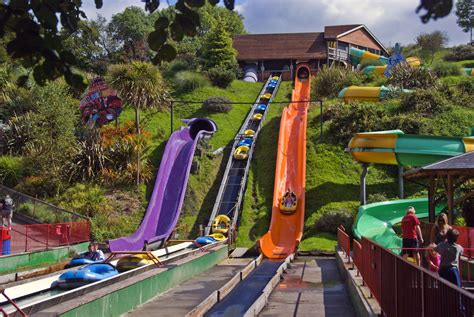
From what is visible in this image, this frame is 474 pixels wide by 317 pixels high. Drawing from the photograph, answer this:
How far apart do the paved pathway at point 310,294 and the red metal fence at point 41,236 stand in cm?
720

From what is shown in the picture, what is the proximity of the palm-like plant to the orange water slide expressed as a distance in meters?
6.40

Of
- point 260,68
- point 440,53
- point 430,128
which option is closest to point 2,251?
point 430,128

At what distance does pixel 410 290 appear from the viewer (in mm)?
6223

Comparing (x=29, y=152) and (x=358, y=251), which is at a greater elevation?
(x=29, y=152)

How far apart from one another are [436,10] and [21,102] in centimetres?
3165

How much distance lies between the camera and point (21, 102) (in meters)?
32.0

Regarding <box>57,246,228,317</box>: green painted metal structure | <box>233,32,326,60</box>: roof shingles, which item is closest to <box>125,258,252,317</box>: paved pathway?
<box>57,246,228,317</box>: green painted metal structure

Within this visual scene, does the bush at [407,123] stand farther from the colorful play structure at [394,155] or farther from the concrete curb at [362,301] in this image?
the concrete curb at [362,301]

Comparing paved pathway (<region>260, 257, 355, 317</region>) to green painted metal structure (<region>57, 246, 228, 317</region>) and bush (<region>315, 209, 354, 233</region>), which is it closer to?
green painted metal structure (<region>57, 246, 228, 317</region>)

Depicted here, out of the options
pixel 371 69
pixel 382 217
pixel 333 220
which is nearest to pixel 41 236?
pixel 333 220

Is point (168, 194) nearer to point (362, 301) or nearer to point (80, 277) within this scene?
point (80, 277)

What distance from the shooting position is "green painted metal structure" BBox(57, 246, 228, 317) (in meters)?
9.54

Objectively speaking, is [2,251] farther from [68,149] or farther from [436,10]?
[436,10]

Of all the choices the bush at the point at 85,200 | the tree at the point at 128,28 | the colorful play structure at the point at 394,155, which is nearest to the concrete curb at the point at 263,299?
the colorful play structure at the point at 394,155
